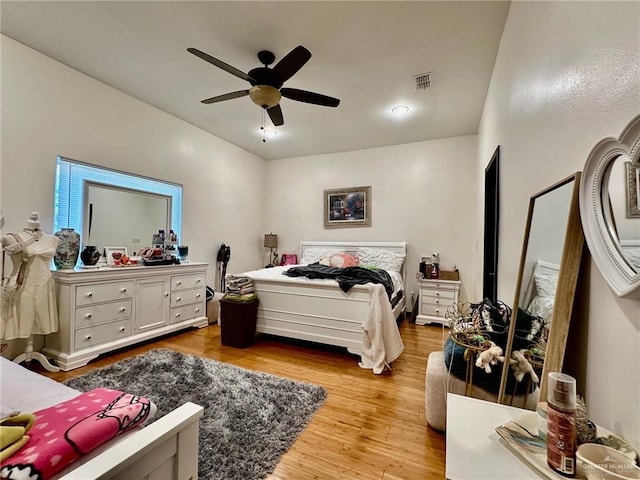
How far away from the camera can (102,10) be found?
2.05 m

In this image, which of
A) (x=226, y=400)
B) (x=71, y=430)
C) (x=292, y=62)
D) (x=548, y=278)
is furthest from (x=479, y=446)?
(x=292, y=62)

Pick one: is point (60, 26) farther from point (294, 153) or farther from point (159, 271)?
point (294, 153)

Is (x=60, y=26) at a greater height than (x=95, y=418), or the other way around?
(x=60, y=26)

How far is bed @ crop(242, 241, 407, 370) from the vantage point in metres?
2.73

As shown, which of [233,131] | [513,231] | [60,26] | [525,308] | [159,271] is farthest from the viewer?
[233,131]

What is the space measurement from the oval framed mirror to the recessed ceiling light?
2.92 meters

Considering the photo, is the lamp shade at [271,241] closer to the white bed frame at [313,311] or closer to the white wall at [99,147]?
the white wall at [99,147]

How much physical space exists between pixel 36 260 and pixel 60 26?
1.93m

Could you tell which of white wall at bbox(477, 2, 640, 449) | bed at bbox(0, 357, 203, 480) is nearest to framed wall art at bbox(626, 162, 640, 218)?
white wall at bbox(477, 2, 640, 449)

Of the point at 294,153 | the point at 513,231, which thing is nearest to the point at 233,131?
the point at 294,153

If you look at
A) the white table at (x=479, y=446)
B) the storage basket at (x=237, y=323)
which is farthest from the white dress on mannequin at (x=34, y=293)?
the white table at (x=479, y=446)

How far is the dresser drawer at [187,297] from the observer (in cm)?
340

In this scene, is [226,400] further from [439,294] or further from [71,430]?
[439,294]

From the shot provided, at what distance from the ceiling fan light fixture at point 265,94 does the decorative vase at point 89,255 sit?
88.8 inches
